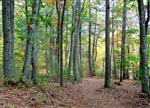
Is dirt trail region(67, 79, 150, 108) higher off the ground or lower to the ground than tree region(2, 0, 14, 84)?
lower

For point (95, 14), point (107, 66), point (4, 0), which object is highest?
point (95, 14)

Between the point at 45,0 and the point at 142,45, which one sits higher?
the point at 45,0

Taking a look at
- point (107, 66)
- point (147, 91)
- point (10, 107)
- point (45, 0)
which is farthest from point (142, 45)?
point (45, 0)

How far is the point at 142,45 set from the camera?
357 inches

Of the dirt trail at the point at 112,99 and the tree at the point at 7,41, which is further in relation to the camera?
the dirt trail at the point at 112,99

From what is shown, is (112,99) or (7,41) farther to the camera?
(112,99)

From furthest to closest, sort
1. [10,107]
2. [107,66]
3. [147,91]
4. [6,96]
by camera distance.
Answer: [107,66], [147,91], [6,96], [10,107]

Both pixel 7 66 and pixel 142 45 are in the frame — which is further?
pixel 142 45

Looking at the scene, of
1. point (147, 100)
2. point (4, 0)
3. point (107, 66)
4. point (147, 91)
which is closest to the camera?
point (4, 0)

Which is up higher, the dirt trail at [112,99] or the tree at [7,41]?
the tree at [7,41]

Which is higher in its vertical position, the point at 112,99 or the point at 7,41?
the point at 7,41

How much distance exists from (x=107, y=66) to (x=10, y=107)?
28.8 feet

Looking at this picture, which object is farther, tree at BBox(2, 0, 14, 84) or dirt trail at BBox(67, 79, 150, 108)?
dirt trail at BBox(67, 79, 150, 108)

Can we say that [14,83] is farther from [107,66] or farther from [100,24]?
[100,24]
